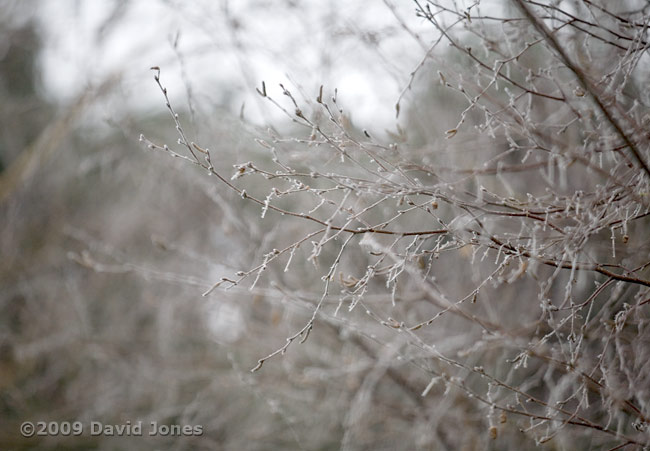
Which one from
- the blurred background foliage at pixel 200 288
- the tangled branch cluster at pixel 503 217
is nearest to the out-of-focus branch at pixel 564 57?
the tangled branch cluster at pixel 503 217

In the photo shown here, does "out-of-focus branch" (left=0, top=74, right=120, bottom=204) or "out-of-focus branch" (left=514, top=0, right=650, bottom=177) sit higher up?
"out-of-focus branch" (left=0, top=74, right=120, bottom=204)

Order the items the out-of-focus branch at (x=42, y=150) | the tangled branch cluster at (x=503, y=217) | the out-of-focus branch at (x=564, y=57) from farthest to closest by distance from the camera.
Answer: the out-of-focus branch at (x=42, y=150) < the tangled branch cluster at (x=503, y=217) < the out-of-focus branch at (x=564, y=57)

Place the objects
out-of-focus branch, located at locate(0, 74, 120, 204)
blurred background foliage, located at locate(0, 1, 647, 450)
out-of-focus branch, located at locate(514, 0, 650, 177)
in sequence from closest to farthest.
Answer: out-of-focus branch, located at locate(514, 0, 650, 177) → blurred background foliage, located at locate(0, 1, 647, 450) → out-of-focus branch, located at locate(0, 74, 120, 204)

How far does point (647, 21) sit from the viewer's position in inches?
57.9

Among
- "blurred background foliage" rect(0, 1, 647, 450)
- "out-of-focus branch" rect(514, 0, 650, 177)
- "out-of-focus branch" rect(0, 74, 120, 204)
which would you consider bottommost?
"out-of-focus branch" rect(514, 0, 650, 177)

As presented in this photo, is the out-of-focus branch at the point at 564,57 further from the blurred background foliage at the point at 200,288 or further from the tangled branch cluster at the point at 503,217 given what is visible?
the blurred background foliage at the point at 200,288

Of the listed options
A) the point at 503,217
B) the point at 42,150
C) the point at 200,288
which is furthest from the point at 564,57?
the point at 42,150

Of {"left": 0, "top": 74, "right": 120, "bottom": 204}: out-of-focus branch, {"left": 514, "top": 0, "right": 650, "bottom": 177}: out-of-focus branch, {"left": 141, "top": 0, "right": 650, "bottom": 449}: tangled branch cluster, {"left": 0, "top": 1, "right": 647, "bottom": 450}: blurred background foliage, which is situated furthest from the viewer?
{"left": 0, "top": 74, "right": 120, "bottom": 204}: out-of-focus branch

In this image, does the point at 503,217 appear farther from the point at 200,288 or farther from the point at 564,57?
the point at 200,288

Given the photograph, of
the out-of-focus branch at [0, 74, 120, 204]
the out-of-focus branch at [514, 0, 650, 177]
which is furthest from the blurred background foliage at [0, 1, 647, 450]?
the out-of-focus branch at [514, 0, 650, 177]

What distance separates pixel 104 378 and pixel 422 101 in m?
4.07

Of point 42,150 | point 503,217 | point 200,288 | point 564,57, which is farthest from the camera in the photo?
point 42,150

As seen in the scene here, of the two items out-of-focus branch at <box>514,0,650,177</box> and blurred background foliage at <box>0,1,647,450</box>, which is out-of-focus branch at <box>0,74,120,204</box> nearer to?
blurred background foliage at <box>0,1,647,450</box>

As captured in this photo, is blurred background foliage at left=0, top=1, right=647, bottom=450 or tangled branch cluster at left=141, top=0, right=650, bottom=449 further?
blurred background foliage at left=0, top=1, right=647, bottom=450
